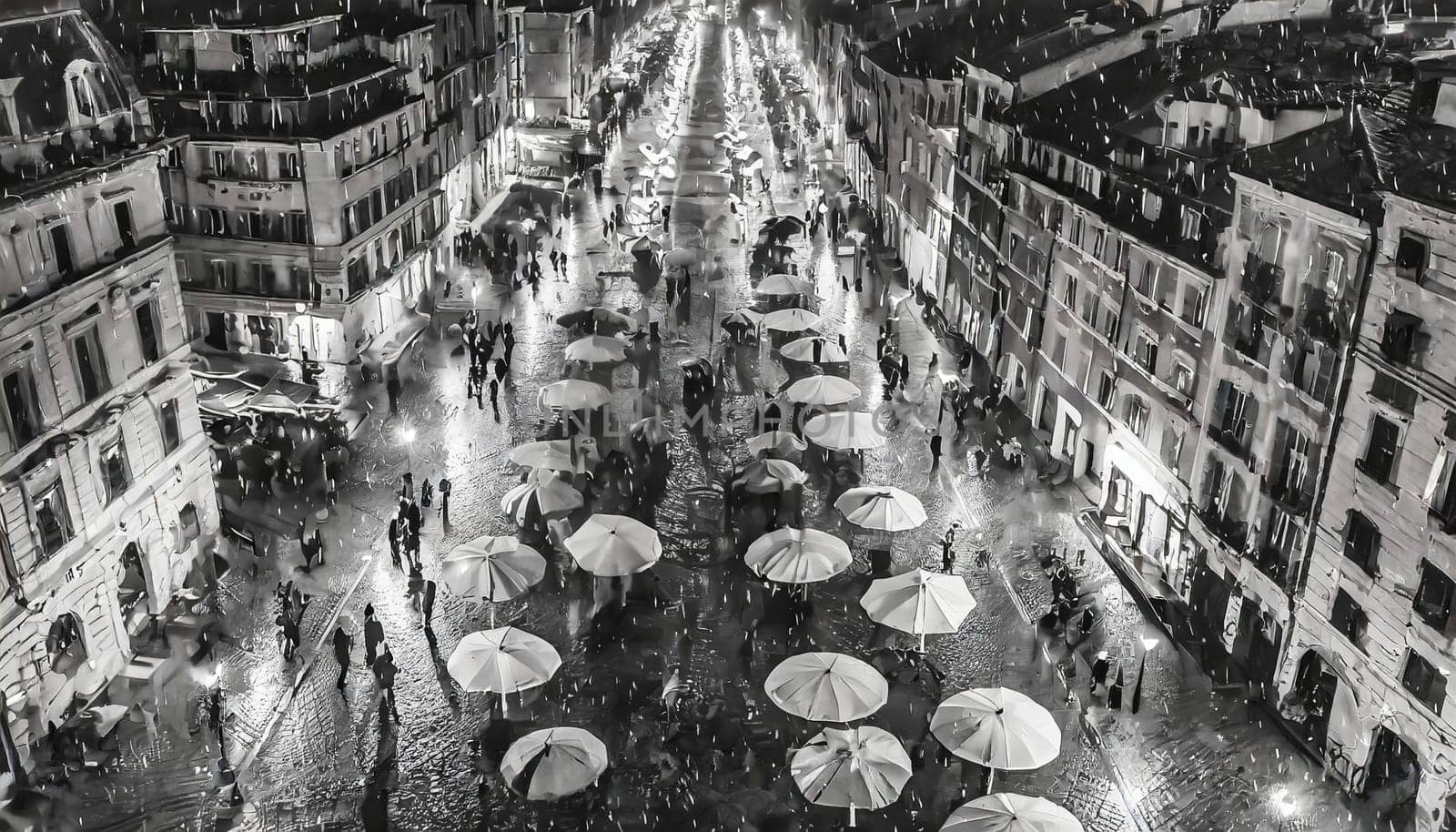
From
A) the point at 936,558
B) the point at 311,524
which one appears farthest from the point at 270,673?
the point at 936,558

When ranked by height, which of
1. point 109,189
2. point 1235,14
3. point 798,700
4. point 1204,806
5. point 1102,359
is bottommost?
point 1204,806

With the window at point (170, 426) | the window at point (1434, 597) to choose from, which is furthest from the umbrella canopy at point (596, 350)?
the window at point (1434, 597)

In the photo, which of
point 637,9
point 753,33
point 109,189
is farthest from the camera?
point 753,33

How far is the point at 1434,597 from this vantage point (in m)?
25.0

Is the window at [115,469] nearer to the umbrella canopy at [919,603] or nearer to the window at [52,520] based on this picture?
the window at [52,520]

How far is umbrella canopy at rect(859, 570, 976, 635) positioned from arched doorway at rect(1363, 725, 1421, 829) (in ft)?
32.2

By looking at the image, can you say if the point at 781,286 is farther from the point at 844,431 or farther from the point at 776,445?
the point at 844,431

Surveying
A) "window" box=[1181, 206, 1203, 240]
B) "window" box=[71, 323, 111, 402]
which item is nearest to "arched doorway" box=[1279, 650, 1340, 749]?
"window" box=[1181, 206, 1203, 240]

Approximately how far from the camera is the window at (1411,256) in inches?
976

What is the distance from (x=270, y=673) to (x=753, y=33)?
7171 inches

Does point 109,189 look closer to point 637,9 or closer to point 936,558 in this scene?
point 936,558

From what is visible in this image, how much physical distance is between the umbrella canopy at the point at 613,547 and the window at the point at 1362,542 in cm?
1761

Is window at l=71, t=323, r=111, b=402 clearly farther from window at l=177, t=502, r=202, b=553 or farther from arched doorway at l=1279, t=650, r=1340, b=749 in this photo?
arched doorway at l=1279, t=650, r=1340, b=749

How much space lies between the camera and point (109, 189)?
1180 inches
